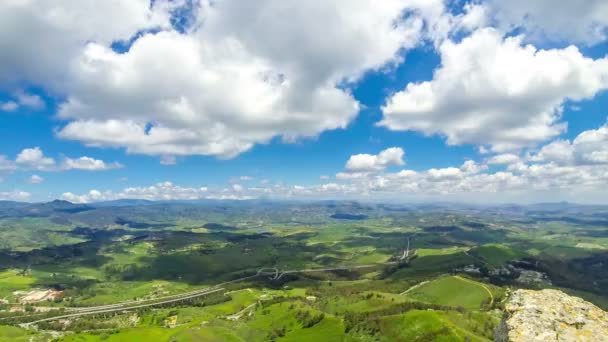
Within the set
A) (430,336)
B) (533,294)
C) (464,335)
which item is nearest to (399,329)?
(430,336)

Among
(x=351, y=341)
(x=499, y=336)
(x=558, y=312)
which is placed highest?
(x=558, y=312)

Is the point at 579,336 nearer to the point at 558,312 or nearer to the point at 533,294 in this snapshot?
the point at 558,312

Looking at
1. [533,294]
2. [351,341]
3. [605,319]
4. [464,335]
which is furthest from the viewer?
[351,341]

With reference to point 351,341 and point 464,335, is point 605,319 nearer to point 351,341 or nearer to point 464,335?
point 464,335

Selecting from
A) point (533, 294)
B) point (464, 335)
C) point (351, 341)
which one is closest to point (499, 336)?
point (533, 294)

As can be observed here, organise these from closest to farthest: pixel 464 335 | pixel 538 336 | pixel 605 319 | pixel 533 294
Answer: pixel 538 336, pixel 605 319, pixel 533 294, pixel 464 335

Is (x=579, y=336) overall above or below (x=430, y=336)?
above

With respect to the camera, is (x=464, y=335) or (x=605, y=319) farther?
(x=464, y=335)
